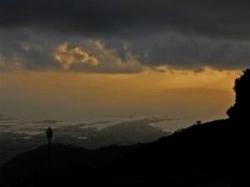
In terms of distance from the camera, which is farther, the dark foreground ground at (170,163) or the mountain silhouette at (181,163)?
the dark foreground ground at (170,163)

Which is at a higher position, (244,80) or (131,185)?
(244,80)

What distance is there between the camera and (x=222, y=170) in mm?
104938

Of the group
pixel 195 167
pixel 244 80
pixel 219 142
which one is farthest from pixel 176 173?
pixel 244 80

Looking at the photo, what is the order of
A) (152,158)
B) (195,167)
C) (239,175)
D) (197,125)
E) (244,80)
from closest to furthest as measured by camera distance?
(239,175)
(244,80)
(195,167)
(152,158)
(197,125)

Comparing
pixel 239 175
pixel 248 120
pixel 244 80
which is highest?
pixel 244 80

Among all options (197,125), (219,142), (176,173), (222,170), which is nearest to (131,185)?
(222,170)

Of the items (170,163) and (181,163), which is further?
(170,163)

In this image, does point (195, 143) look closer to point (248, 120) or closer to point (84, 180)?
point (84, 180)

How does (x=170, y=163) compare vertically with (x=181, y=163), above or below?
above

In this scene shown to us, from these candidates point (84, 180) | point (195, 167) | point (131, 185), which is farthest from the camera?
point (195, 167)

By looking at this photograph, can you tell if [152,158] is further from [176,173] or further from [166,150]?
[176,173]

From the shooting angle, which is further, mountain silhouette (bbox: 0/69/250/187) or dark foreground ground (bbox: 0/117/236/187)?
dark foreground ground (bbox: 0/117/236/187)

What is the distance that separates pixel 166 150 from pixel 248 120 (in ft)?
230

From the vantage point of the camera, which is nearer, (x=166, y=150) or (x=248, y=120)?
(x=248, y=120)
